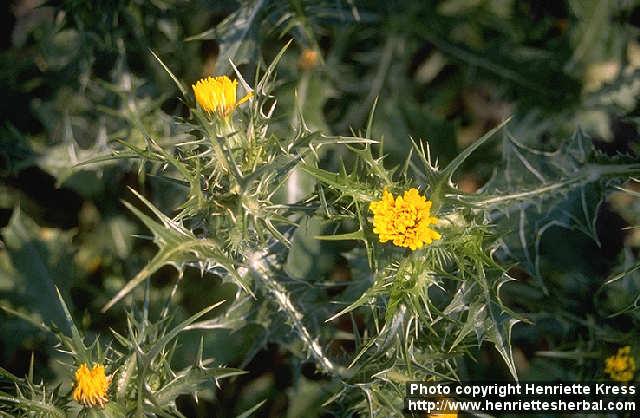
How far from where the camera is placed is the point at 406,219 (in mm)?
1768

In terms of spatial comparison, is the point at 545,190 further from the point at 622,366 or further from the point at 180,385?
the point at 180,385

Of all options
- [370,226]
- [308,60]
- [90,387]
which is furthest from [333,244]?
[90,387]

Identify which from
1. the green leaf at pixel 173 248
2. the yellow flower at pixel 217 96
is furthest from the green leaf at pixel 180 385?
the yellow flower at pixel 217 96

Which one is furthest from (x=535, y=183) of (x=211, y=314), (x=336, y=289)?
(x=211, y=314)

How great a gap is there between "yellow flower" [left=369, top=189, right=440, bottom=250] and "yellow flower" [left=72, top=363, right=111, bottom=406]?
0.94 metres

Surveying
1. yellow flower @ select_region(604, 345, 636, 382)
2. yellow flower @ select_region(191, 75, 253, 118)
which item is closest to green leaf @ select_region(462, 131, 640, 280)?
yellow flower @ select_region(604, 345, 636, 382)

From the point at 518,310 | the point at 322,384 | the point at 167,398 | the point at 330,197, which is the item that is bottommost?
the point at 322,384

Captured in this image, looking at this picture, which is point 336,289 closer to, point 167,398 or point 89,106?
point 167,398

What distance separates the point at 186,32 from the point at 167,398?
213 centimetres

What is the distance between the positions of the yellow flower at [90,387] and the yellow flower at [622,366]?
1843 millimetres

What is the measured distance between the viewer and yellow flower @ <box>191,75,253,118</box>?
5.87 ft

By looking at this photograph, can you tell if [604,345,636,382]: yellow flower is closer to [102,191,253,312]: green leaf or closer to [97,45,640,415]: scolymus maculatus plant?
[97,45,640,415]: scolymus maculatus plant

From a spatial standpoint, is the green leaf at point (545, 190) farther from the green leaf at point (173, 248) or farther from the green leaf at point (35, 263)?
the green leaf at point (35, 263)

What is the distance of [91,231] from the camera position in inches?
143
